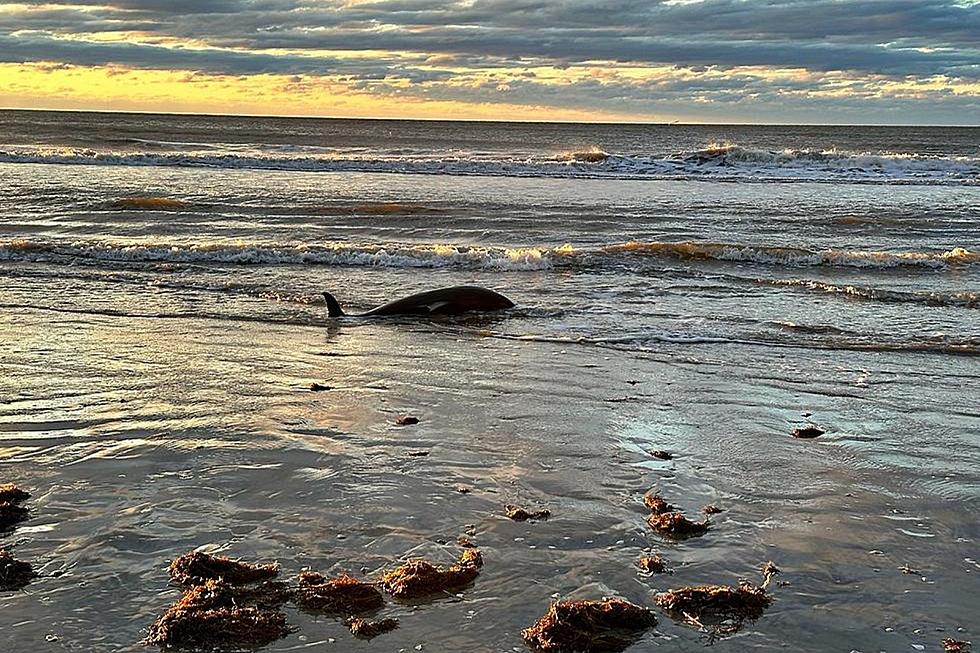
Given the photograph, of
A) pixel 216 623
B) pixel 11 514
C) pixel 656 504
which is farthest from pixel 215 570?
pixel 656 504

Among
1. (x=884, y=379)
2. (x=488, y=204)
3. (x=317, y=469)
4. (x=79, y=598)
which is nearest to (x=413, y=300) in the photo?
(x=884, y=379)

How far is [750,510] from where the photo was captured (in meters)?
4.89

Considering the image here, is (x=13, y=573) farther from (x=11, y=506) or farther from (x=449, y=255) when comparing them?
(x=449, y=255)

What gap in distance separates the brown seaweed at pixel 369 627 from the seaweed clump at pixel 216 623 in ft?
0.77

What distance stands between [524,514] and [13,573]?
7.10 feet

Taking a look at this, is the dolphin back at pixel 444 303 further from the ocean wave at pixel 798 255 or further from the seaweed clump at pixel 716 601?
the seaweed clump at pixel 716 601

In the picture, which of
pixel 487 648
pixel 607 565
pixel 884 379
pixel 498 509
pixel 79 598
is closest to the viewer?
pixel 487 648

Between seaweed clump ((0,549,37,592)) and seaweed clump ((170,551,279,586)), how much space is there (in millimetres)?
542

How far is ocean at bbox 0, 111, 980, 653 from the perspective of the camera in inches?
156

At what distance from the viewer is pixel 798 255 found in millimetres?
15953

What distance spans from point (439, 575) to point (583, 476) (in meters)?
1.50

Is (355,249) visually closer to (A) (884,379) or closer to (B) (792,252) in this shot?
(B) (792,252)

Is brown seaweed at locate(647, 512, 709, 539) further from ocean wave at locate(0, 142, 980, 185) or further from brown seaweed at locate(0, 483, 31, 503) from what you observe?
ocean wave at locate(0, 142, 980, 185)

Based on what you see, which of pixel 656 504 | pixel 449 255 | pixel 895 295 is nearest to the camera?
pixel 656 504
